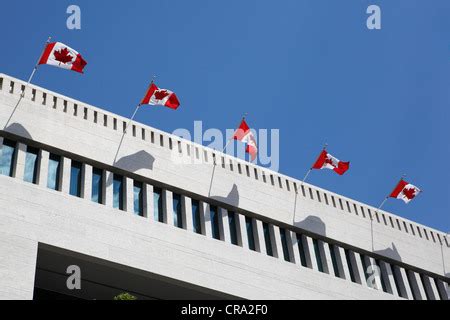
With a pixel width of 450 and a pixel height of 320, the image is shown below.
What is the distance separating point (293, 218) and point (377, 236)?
527cm

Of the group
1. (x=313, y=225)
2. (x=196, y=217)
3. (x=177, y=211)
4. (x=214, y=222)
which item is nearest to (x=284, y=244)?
(x=313, y=225)

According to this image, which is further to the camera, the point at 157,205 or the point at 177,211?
the point at 177,211

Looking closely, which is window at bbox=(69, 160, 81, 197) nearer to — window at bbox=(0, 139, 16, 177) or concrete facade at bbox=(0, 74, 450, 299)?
concrete facade at bbox=(0, 74, 450, 299)

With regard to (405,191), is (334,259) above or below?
below

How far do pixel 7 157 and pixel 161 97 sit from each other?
6.17m

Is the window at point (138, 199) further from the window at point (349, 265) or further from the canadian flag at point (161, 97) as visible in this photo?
the window at point (349, 265)

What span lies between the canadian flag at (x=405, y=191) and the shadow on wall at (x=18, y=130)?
56.0 feet

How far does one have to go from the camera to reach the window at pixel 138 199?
30.0 metres

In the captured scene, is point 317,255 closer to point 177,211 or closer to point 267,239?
point 267,239

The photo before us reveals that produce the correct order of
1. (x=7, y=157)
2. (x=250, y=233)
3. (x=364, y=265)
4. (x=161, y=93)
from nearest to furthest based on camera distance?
(x=7, y=157) → (x=161, y=93) → (x=250, y=233) → (x=364, y=265)

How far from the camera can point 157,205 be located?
30703 millimetres

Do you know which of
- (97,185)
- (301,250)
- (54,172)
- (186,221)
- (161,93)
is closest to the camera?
(54,172)

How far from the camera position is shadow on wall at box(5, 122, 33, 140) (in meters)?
27.6

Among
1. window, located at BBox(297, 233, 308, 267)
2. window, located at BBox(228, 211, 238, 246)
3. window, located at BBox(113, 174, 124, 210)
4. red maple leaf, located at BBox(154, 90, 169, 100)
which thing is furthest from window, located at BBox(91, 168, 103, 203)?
window, located at BBox(297, 233, 308, 267)
